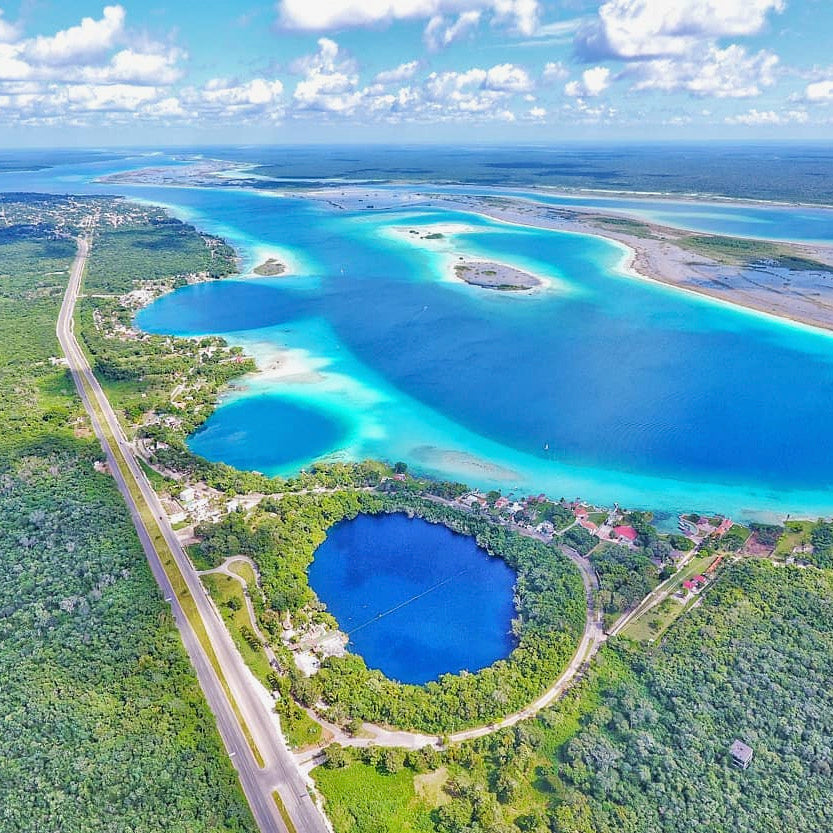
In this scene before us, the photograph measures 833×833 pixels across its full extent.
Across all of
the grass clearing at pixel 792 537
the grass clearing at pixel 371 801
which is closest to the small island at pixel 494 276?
the grass clearing at pixel 792 537

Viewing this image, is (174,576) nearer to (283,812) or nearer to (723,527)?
(283,812)

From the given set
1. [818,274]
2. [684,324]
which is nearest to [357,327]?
[684,324]

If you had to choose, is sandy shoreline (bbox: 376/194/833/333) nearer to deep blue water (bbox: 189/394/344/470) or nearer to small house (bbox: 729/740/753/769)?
deep blue water (bbox: 189/394/344/470)

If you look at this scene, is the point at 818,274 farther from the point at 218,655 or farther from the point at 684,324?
the point at 218,655

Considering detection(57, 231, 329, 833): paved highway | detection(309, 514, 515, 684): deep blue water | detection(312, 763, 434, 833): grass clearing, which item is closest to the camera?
detection(312, 763, 434, 833): grass clearing

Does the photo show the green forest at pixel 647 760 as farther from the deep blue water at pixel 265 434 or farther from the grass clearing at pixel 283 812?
the deep blue water at pixel 265 434

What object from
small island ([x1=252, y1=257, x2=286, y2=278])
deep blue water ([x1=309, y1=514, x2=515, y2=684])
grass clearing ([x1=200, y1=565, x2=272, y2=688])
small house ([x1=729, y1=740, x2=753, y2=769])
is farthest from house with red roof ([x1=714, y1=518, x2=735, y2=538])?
small island ([x1=252, y1=257, x2=286, y2=278])
